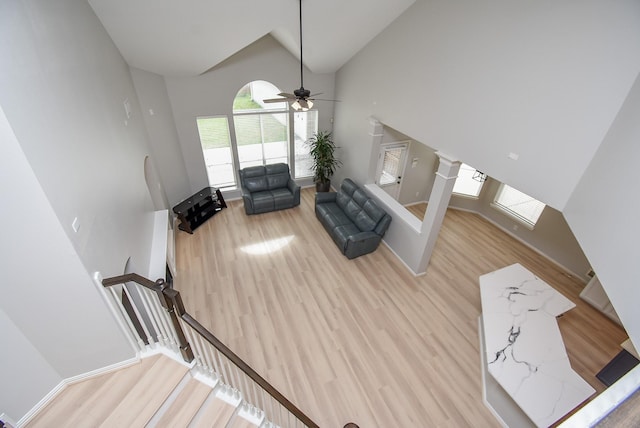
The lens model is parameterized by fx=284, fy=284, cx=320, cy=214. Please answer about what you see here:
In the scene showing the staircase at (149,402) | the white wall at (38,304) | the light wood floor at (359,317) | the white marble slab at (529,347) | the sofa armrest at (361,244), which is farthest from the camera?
the sofa armrest at (361,244)

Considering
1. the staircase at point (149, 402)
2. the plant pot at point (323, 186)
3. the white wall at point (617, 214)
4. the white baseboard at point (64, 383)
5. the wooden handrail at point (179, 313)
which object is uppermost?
the white wall at point (617, 214)

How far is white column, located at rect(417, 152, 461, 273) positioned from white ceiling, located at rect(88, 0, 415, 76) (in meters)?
2.58

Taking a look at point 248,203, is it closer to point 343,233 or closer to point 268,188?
point 268,188

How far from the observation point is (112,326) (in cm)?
250

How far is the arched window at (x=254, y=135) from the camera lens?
22.7 ft

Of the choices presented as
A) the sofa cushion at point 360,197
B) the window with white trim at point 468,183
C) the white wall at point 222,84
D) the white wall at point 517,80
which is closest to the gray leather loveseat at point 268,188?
the white wall at point 222,84

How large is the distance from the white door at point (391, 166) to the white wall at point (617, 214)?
13.9ft

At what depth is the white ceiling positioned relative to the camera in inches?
146

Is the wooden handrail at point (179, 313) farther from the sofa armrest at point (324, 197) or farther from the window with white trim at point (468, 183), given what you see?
the window with white trim at point (468, 183)

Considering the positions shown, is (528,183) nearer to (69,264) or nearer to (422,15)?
(422,15)

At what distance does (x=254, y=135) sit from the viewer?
7.36 metres

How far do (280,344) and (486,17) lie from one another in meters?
5.03

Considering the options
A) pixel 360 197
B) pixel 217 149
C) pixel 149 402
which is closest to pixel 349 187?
pixel 360 197

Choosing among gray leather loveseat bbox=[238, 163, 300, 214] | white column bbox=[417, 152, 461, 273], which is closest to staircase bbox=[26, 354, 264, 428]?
white column bbox=[417, 152, 461, 273]
